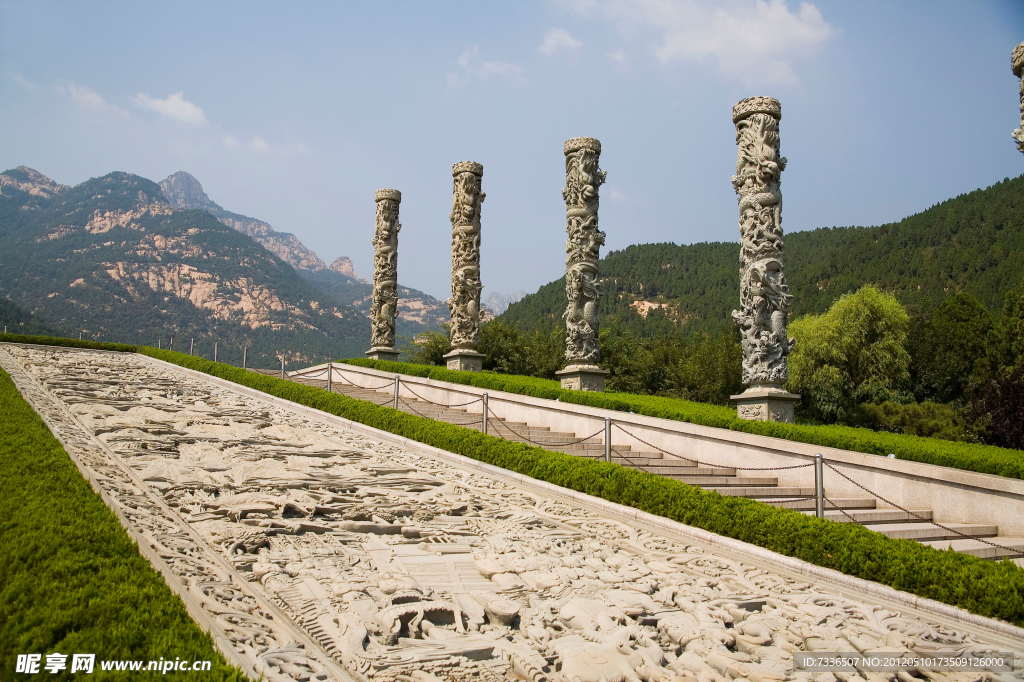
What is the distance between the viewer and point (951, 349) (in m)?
31.4

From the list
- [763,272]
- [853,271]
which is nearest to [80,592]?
[763,272]

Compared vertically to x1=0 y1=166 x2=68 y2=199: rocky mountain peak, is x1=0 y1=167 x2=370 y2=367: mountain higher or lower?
lower

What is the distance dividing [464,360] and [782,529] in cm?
1274

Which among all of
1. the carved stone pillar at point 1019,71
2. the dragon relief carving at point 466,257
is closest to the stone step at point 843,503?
the carved stone pillar at point 1019,71

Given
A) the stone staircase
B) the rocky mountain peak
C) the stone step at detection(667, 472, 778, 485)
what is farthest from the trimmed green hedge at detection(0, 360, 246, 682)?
the rocky mountain peak

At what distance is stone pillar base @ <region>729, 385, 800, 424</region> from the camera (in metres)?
11.4

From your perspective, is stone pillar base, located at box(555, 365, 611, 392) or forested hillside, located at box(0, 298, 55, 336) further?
forested hillside, located at box(0, 298, 55, 336)

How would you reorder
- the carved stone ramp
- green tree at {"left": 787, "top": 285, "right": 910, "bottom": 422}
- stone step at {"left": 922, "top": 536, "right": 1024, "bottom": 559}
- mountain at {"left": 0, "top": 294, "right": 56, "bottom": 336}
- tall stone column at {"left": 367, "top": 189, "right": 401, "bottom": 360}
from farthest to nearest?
mountain at {"left": 0, "top": 294, "right": 56, "bottom": 336} → green tree at {"left": 787, "top": 285, "right": 910, "bottom": 422} → tall stone column at {"left": 367, "top": 189, "right": 401, "bottom": 360} → stone step at {"left": 922, "top": 536, "right": 1024, "bottom": 559} → the carved stone ramp

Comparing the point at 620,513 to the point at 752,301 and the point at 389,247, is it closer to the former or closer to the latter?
the point at 752,301

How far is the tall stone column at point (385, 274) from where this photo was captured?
69.6ft

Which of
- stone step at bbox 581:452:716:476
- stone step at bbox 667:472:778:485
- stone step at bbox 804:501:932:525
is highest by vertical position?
stone step at bbox 581:452:716:476

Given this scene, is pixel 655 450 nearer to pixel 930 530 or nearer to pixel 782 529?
pixel 930 530

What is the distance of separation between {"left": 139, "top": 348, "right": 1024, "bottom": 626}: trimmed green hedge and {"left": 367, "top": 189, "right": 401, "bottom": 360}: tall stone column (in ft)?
33.8

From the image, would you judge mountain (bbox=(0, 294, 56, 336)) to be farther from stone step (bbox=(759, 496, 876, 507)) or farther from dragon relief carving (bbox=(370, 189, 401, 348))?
stone step (bbox=(759, 496, 876, 507))
